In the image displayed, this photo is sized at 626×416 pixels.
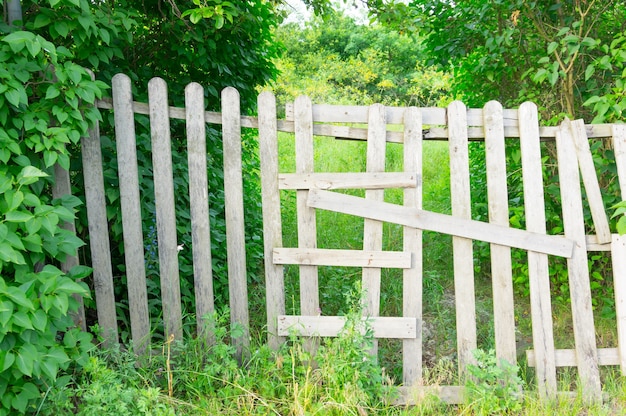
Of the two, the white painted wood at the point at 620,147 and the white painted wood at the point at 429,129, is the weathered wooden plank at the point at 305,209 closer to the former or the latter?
the white painted wood at the point at 429,129

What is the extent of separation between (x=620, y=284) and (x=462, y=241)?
933mm

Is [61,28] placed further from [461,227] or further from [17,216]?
[461,227]

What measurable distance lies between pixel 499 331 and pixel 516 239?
0.53 meters

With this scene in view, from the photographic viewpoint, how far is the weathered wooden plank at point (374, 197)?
3.19 meters

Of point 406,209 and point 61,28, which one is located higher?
point 61,28

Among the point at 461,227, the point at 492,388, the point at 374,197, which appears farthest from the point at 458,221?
the point at 492,388

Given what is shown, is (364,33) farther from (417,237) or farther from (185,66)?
(417,237)

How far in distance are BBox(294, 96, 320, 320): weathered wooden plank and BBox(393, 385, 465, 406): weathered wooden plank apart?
0.67 metres

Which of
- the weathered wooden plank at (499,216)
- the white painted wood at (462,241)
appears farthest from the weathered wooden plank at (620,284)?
the white painted wood at (462,241)

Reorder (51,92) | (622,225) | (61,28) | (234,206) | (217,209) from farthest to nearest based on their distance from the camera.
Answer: (217,209) → (234,206) → (622,225) → (61,28) → (51,92)

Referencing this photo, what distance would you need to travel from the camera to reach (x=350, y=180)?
3229 millimetres

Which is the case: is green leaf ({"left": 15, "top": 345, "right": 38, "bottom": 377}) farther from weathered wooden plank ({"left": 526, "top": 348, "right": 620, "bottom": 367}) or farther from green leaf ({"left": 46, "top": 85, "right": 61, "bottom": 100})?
weathered wooden plank ({"left": 526, "top": 348, "right": 620, "bottom": 367})

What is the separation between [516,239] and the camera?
318cm

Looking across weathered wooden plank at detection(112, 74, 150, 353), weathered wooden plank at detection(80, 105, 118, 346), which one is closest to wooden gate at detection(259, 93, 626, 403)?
weathered wooden plank at detection(112, 74, 150, 353)
